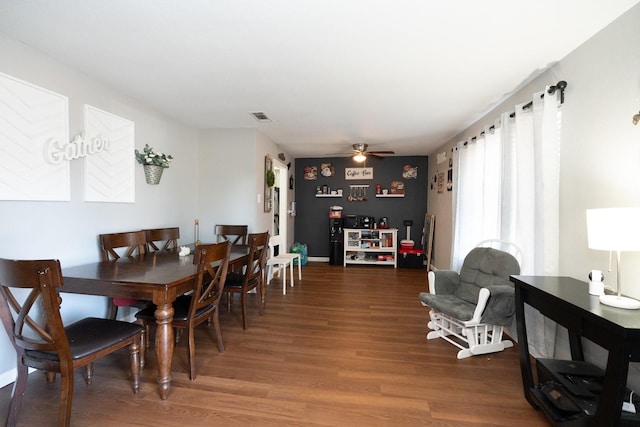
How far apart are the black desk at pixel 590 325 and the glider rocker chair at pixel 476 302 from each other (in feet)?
1.26

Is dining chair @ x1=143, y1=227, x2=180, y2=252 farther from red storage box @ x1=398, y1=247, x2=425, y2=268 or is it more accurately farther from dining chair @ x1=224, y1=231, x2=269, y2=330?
red storage box @ x1=398, y1=247, x2=425, y2=268

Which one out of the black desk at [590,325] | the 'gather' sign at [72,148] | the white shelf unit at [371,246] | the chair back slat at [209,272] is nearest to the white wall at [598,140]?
the black desk at [590,325]

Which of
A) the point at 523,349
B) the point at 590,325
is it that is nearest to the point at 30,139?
the point at 590,325

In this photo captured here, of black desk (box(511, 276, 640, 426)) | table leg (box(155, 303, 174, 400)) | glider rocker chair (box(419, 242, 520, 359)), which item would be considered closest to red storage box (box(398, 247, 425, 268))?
glider rocker chair (box(419, 242, 520, 359))

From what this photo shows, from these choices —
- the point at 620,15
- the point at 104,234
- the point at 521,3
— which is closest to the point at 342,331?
the point at 104,234

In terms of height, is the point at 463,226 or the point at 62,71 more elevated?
the point at 62,71

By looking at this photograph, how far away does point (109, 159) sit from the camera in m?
2.63

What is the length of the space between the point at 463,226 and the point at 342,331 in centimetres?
219

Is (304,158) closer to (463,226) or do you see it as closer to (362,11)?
(463,226)

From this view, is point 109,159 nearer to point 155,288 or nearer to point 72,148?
point 72,148

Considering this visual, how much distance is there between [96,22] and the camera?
170cm

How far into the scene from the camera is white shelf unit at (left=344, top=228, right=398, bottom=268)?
5.73 metres

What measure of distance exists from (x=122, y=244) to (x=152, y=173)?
2.93ft

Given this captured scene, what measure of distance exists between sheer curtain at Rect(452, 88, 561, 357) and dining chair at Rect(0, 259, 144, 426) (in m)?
3.01
